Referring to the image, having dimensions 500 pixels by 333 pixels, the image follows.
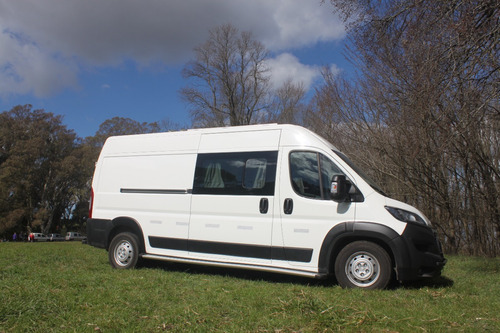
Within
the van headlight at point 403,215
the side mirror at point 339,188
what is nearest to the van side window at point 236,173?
the side mirror at point 339,188

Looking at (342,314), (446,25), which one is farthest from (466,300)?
(446,25)

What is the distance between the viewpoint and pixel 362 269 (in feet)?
18.5

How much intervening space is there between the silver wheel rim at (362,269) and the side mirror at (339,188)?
0.85 metres

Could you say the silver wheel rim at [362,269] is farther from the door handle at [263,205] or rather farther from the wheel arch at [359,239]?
the door handle at [263,205]

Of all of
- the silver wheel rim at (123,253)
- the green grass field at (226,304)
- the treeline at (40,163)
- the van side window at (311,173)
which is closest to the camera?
the green grass field at (226,304)

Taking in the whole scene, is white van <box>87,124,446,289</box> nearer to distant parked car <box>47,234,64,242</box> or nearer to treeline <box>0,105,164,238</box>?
treeline <box>0,105,164,238</box>

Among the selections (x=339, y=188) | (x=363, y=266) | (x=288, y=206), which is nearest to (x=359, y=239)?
(x=363, y=266)

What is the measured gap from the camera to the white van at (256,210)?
564cm

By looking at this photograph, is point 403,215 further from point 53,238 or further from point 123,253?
point 53,238

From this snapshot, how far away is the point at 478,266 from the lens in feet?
27.3

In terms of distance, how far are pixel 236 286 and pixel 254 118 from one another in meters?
30.3

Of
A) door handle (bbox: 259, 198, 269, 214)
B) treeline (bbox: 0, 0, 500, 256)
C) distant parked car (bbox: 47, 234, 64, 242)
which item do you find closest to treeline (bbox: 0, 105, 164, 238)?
distant parked car (bbox: 47, 234, 64, 242)

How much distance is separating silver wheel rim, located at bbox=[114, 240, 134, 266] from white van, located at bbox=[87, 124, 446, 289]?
2 cm

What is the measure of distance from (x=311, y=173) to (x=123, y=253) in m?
4.01
